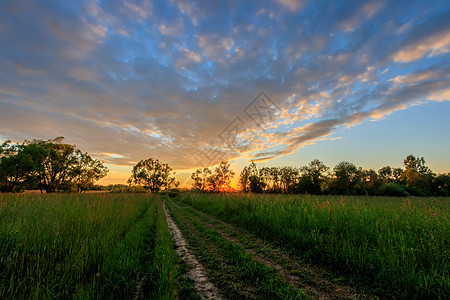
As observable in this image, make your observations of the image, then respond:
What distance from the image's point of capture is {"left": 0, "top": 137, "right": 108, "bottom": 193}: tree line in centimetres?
3528

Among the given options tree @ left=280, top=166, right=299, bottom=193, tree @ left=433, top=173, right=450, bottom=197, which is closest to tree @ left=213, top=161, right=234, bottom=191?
tree @ left=280, top=166, right=299, bottom=193

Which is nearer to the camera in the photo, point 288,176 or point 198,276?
point 198,276

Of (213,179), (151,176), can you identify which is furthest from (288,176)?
(151,176)

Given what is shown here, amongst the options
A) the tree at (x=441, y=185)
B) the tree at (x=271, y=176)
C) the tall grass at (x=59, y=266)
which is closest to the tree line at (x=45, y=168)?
the tall grass at (x=59, y=266)

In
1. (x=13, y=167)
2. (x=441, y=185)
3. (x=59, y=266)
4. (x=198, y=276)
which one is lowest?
(x=198, y=276)

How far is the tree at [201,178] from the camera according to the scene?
7133 centimetres

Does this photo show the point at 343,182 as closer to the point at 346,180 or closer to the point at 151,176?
the point at 346,180

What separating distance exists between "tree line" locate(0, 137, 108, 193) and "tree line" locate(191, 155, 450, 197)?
124 ft

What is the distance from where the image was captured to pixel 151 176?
7350cm

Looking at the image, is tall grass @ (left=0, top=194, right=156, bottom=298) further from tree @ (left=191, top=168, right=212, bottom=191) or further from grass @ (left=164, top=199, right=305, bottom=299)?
tree @ (left=191, top=168, right=212, bottom=191)

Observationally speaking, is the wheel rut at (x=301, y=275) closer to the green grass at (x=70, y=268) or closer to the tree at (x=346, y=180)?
the green grass at (x=70, y=268)

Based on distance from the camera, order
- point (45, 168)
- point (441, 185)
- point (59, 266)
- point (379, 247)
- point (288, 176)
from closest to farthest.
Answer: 1. point (59, 266)
2. point (379, 247)
3. point (45, 168)
4. point (441, 185)
5. point (288, 176)

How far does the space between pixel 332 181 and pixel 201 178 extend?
49.4 metres

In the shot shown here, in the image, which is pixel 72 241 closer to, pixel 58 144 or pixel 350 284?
pixel 350 284
